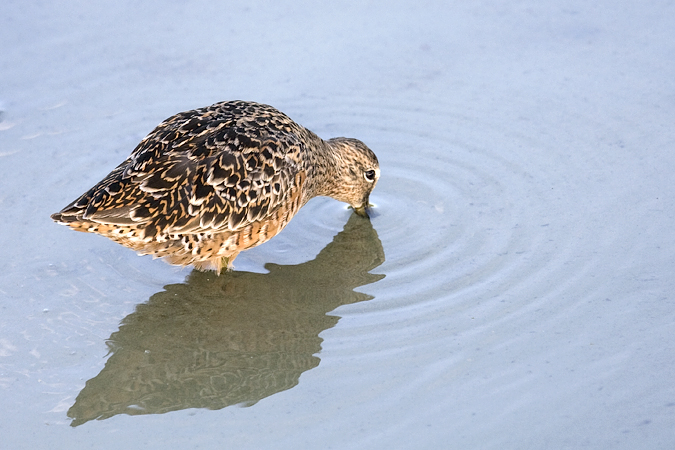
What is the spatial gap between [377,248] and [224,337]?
128cm

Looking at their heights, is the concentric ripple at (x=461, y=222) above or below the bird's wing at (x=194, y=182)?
below

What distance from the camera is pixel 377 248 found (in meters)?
5.74

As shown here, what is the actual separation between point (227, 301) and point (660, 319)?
2.45m

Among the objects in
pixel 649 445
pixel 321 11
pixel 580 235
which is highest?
pixel 321 11

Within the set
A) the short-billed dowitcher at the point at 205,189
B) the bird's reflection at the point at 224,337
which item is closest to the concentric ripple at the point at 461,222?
the bird's reflection at the point at 224,337

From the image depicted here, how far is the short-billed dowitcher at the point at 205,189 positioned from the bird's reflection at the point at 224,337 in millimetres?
261

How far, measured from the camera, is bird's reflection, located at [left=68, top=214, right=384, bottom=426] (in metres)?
4.51

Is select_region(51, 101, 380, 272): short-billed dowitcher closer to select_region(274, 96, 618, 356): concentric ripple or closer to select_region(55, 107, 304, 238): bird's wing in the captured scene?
select_region(55, 107, 304, 238): bird's wing

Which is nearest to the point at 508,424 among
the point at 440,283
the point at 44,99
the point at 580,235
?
the point at 440,283

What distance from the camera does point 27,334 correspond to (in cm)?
488

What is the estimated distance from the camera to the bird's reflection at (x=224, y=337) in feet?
14.8

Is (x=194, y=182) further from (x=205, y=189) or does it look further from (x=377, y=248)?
(x=377, y=248)

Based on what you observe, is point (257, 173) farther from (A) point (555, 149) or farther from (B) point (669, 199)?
(B) point (669, 199)

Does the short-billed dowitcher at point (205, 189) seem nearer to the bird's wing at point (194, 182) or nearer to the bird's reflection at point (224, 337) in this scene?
the bird's wing at point (194, 182)
